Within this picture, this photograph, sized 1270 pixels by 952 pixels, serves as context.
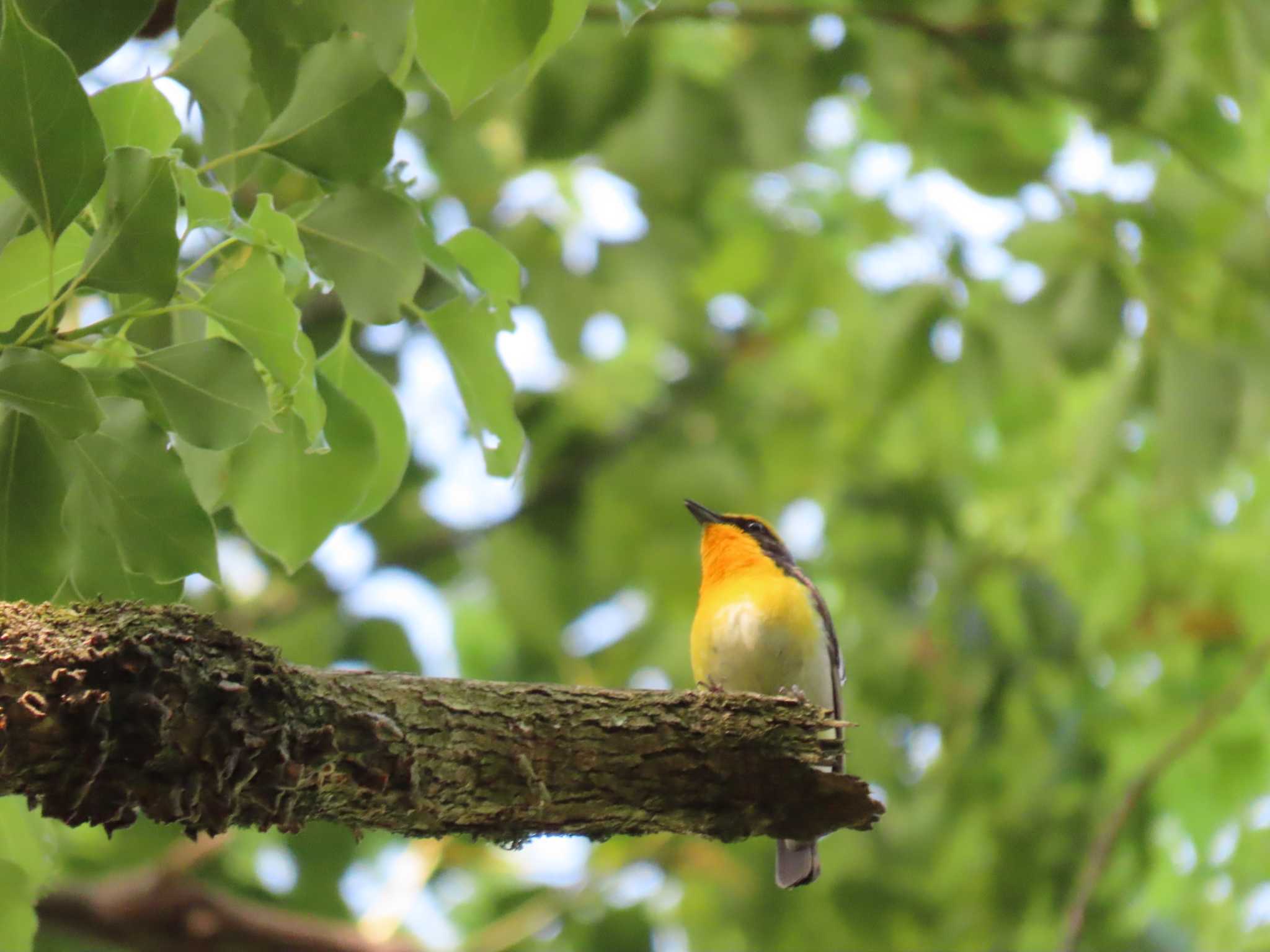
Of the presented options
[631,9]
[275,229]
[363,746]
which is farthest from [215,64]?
[363,746]

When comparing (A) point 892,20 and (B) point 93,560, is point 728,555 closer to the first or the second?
(A) point 892,20

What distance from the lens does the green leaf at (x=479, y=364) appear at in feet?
8.18

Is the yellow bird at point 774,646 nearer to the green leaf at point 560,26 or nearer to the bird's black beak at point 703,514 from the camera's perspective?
the bird's black beak at point 703,514

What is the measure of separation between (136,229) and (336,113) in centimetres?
42

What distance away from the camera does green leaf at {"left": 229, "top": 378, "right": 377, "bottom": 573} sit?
2.34 meters

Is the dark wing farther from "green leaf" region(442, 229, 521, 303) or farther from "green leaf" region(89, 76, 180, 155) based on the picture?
"green leaf" region(89, 76, 180, 155)

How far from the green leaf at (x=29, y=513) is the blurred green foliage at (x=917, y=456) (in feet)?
13.3

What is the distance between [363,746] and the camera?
2.12 metres

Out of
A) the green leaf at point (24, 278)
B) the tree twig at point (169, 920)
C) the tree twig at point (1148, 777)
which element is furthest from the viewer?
the tree twig at point (169, 920)

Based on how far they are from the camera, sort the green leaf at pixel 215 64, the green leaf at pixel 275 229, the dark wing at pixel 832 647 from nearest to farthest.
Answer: the green leaf at pixel 275 229, the green leaf at pixel 215 64, the dark wing at pixel 832 647

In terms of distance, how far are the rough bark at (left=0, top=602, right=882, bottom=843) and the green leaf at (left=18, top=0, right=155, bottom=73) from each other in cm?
84

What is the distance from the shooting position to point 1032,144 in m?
8.38

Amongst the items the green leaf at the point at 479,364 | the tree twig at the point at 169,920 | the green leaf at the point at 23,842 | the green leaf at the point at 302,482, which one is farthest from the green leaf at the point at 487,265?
the tree twig at the point at 169,920

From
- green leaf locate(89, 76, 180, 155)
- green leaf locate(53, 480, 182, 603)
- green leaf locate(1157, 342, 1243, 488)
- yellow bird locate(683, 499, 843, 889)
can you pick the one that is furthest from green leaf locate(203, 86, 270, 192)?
green leaf locate(1157, 342, 1243, 488)
